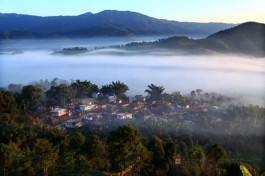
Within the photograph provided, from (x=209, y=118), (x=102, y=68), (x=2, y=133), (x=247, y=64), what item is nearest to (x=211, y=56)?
(x=247, y=64)

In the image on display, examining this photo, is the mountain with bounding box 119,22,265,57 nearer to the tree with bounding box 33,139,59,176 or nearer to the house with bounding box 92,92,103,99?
the house with bounding box 92,92,103,99

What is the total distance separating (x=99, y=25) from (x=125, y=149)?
320 ft

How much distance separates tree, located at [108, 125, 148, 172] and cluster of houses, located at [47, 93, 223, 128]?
328 inches

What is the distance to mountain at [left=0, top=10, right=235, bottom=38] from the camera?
10338cm

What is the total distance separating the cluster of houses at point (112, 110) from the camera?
17453 mm

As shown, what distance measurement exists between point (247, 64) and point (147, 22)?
192 ft

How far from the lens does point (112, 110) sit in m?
19.7

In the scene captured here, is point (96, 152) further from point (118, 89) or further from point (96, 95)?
point (96, 95)

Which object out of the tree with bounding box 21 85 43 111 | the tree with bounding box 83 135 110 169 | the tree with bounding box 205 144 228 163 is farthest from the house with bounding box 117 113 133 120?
the tree with bounding box 205 144 228 163

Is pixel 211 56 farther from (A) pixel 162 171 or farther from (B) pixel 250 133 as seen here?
(A) pixel 162 171

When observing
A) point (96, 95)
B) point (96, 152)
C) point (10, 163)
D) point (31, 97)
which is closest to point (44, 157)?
point (10, 163)

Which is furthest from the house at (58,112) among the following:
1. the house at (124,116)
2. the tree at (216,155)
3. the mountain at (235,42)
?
the mountain at (235,42)

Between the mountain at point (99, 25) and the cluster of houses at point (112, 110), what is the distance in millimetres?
75666

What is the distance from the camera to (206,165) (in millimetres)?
8344
